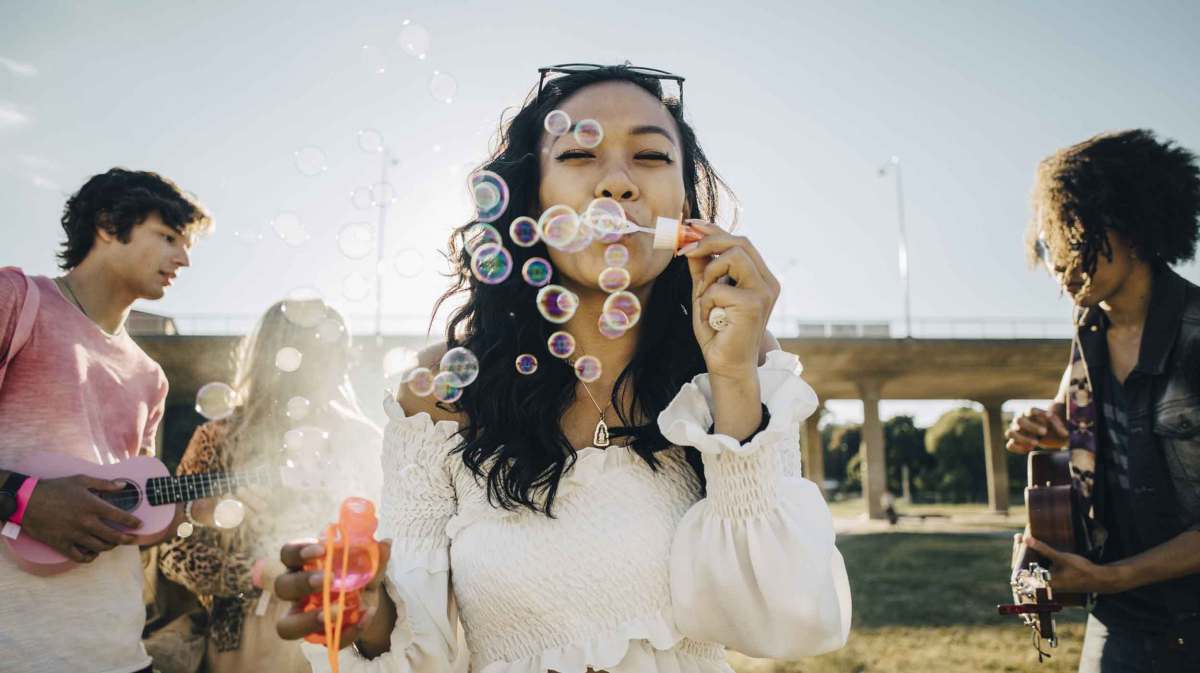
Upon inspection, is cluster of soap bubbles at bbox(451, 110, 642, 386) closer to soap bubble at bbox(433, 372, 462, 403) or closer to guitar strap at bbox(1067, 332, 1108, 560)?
soap bubble at bbox(433, 372, 462, 403)

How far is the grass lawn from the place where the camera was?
6.31 meters

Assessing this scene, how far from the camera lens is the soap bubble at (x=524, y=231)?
7.52 feet

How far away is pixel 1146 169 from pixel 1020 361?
2896 centimetres

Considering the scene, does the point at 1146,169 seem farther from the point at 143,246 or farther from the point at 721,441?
the point at 143,246

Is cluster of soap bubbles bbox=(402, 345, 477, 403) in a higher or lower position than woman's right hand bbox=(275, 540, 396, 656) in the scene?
higher

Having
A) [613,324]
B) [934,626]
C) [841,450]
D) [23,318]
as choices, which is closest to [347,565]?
[613,324]

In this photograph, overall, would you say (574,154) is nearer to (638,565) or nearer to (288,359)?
(638,565)

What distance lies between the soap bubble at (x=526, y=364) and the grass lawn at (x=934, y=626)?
197 inches

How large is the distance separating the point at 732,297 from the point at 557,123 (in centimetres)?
85

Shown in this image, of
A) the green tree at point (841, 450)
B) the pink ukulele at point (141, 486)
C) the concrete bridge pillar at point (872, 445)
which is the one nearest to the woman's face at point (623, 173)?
the pink ukulele at point (141, 486)

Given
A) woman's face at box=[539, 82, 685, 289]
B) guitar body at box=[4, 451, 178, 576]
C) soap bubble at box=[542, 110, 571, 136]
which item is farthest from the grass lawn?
soap bubble at box=[542, 110, 571, 136]

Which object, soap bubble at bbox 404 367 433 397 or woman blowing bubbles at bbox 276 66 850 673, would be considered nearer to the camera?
woman blowing bubbles at bbox 276 66 850 673

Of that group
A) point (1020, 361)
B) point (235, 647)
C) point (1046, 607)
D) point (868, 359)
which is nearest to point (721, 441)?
point (1046, 607)

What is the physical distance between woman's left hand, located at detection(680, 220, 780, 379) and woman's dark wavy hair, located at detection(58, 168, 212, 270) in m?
2.76
